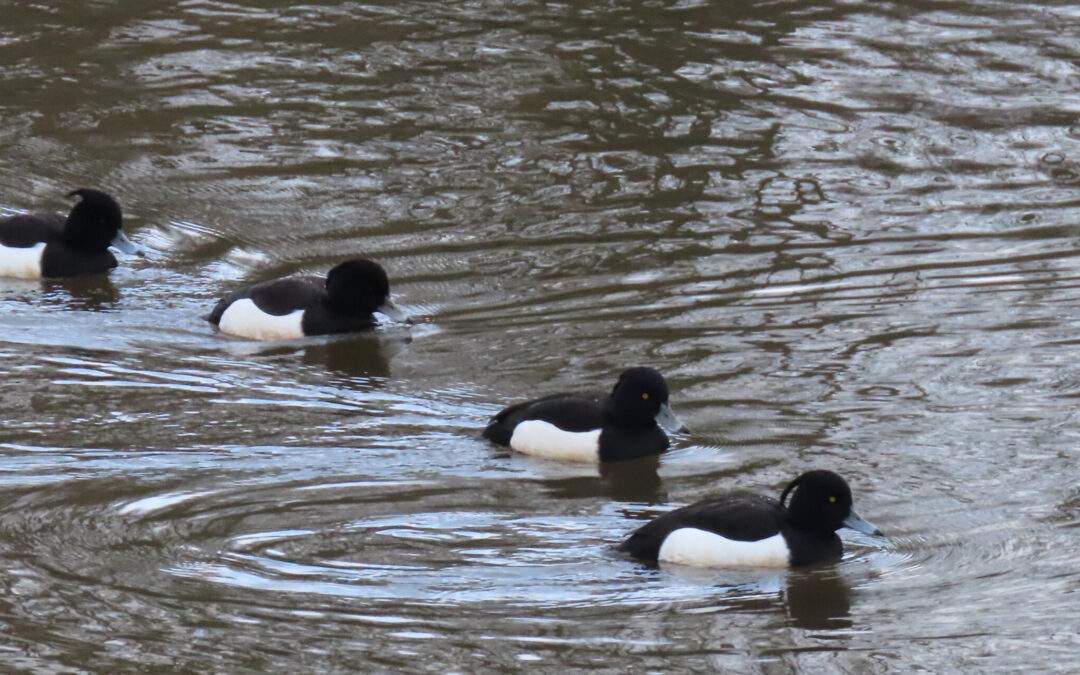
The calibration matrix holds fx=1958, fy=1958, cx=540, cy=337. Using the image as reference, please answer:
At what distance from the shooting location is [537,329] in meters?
11.9

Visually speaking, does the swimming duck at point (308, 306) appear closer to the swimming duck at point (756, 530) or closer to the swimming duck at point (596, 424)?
the swimming duck at point (596, 424)

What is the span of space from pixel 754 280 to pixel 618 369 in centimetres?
188

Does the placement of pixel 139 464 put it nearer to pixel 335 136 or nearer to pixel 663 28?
pixel 335 136

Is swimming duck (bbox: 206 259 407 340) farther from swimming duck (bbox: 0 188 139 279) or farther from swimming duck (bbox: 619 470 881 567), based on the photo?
swimming duck (bbox: 619 470 881 567)

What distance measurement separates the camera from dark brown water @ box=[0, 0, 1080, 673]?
791 centimetres

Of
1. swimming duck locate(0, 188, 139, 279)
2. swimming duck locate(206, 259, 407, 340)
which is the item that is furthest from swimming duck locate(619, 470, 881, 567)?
swimming duck locate(0, 188, 139, 279)

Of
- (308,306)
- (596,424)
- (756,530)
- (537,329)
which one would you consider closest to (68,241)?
(308,306)

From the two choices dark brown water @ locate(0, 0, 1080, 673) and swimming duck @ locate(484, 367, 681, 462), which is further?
swimming duck @ locate(484, 367, 681, 462)

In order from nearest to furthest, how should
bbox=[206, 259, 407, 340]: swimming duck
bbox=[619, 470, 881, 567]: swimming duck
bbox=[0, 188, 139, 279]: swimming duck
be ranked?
bbox=[619, 470, 881, 567]: swimming duck → bbox=[206, 259, 407, 340]: swimming duck → bbox=[0, 188, 139, 279]: swimming duck

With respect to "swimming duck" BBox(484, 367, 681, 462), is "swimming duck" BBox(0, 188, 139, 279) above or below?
above

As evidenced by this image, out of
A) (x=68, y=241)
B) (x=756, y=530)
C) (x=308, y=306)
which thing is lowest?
(x=756, y=530)

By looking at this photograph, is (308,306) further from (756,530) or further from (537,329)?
(756,530)

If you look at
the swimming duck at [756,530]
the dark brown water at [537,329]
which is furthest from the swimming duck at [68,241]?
the swimming duck at [756,530]

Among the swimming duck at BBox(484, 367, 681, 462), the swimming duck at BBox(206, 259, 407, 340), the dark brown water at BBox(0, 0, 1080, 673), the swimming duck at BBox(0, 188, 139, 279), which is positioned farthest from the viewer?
the swimming duck at BBox(0, 188, 139, 279)
